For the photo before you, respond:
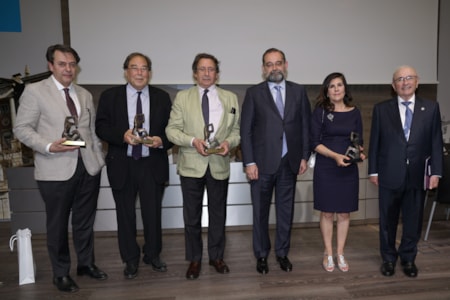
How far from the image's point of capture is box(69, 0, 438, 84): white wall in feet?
13.7

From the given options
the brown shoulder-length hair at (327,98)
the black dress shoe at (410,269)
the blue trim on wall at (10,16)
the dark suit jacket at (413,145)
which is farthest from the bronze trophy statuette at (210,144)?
the blue trim on wall at (10,16)

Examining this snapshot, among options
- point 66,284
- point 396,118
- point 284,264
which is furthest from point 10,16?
point 396,118

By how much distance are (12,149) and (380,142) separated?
412 centimetres

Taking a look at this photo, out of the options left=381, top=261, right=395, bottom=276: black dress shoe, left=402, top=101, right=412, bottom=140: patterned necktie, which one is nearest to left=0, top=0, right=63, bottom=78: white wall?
left=402, top=101, right=412, bottom=140: patterned necktie

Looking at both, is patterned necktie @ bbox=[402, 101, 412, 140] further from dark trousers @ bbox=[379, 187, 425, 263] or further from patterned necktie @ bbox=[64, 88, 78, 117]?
patterned necktie @ bbox=[64, 88, 78, 117]

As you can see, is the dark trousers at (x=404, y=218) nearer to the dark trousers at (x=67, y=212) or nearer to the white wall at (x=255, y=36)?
the dark trousers at (x=67, y=212)

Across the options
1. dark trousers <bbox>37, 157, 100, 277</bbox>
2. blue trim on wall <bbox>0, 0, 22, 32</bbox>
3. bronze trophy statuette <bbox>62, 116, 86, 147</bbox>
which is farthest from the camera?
blue trim on wall <bbox>0, 0, 22, 32</bbox>

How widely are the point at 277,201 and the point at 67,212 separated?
61.6 inches

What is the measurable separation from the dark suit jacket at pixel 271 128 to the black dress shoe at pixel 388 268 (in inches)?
40.8

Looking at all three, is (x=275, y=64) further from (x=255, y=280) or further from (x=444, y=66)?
(x=444, y=66)

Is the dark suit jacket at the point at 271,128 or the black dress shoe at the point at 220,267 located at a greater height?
the dark suit jacket at the point at 271,128

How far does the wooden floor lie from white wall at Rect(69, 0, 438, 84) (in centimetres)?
226

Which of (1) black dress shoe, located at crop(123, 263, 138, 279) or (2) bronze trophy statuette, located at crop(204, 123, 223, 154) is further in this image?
(1) black dress shoe, located at crop(123, 263, 138, 279)

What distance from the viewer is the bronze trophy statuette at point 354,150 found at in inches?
96.3
